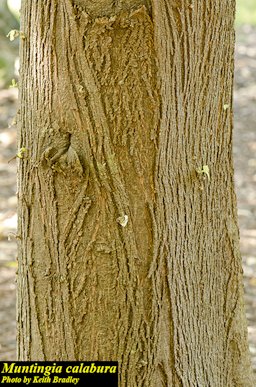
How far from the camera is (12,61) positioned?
8148 millimetres

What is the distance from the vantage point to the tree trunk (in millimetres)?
2039

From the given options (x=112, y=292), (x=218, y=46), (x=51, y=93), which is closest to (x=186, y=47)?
(x=218, y=46)

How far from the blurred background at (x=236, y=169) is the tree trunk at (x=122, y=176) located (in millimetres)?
1114

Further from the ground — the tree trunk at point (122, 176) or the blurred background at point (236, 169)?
the blurred background at point (236, 169)

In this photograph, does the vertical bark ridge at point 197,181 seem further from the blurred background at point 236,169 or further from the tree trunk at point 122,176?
the blurred background at point 236,169

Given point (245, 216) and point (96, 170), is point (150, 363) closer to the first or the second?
point (96, 170)

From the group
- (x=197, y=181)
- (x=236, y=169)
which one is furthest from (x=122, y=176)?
(x=236, y=169)

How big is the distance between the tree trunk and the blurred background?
43.9 inches

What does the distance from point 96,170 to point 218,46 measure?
24.4 inches

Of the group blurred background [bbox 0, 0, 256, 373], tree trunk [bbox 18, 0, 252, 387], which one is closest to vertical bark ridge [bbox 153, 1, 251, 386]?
tree trunk [bbox 18, 0, 252, 387]

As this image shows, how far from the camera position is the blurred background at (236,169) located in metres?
4.47

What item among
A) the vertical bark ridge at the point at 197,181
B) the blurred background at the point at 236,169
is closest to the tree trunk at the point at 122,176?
the vertical bark ridge at the point at 197,181

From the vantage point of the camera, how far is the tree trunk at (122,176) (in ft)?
6.69

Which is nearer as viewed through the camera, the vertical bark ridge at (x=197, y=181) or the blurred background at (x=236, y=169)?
the vertical bark ridge at (x=197, y=181)
